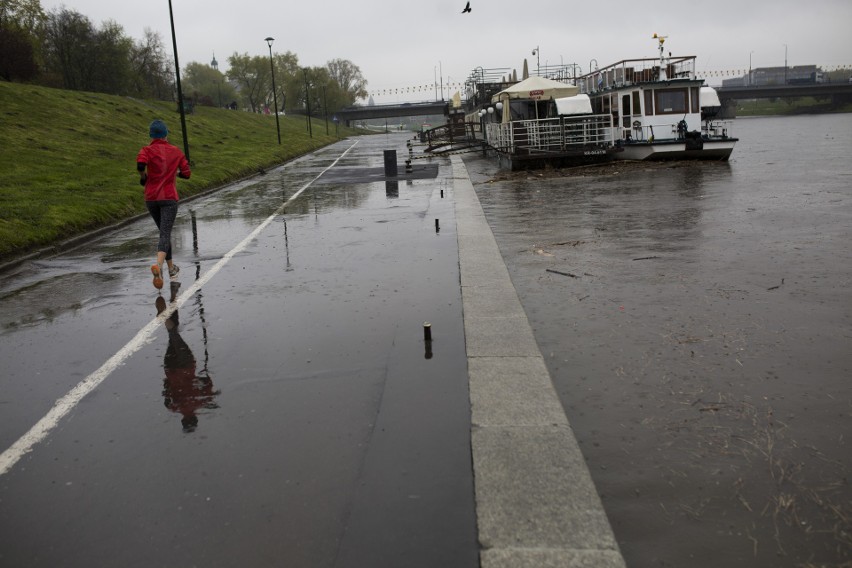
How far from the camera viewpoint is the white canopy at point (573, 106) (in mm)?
27844

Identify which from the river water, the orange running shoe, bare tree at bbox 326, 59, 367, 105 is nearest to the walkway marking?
the orange running shoe

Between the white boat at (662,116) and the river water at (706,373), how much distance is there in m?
15.0

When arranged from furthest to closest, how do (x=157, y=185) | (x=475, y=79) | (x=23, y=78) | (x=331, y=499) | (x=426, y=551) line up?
(x=475, y=79) → (x=23, y=78) → (x=157, y=185) → (x=331, y=499) → (x=426, y=551)

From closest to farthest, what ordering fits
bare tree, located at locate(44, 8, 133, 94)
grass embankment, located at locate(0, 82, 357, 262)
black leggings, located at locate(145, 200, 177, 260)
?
black leggings, located at locate(145, 200, 177, 260), grass embankment, located at locate(0, 82, 357, 262), bare tree, located at locate(44, 8, 133, 94)

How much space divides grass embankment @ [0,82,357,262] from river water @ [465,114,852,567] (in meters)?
8.94

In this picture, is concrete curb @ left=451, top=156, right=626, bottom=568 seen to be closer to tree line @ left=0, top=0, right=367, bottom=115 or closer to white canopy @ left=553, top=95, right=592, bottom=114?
white canopy @ left=553, top=95, right=592, bottom=114

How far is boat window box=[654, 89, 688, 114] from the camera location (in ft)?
91.1

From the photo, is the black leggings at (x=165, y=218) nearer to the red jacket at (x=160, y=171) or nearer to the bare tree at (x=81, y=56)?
the red jacket at (x=160, y=171)

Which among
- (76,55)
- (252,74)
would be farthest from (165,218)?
(252,74)

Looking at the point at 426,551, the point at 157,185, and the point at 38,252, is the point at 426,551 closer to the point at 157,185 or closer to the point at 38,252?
the point at 157,185

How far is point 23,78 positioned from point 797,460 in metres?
55.3

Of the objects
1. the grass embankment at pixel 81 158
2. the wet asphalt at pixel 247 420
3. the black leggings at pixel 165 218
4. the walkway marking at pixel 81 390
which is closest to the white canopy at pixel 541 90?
the grass embankment at pixel 81 158

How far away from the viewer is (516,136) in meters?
28.1

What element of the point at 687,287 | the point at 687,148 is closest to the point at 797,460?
the point at 687,287
